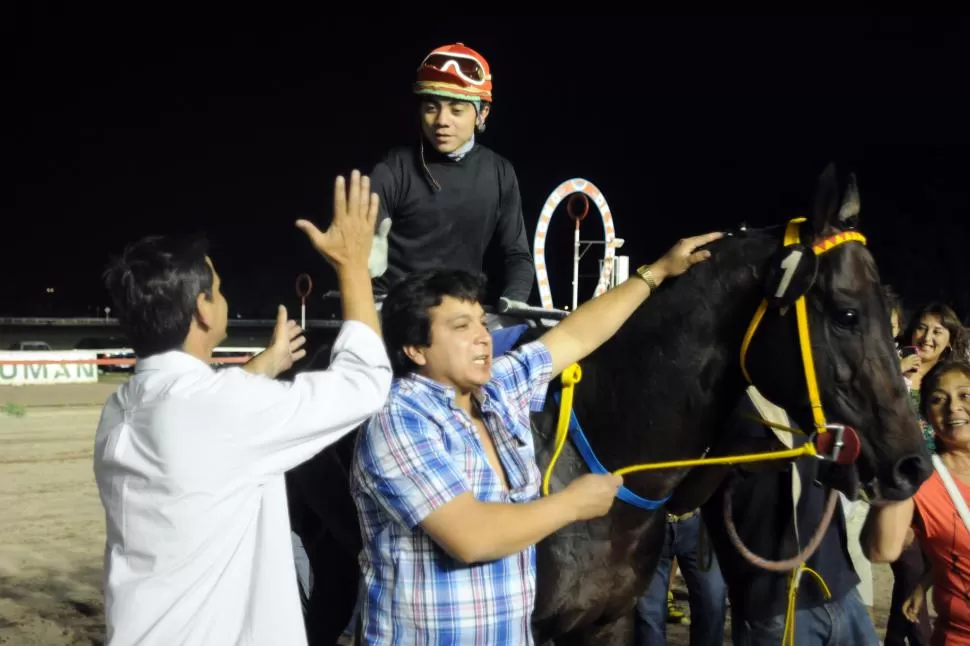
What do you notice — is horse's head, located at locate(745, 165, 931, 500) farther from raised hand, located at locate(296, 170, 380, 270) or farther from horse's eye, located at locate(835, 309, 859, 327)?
raised hand, located at locate(296, 170, 380, 270)

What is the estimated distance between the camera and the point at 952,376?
306 centimetres

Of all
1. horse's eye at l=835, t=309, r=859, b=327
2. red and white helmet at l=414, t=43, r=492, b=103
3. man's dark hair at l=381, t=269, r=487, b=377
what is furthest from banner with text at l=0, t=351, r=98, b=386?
horse's eye at l=835, t=309, r=859, b=327

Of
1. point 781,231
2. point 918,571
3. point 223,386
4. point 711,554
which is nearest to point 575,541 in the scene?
point 781,231

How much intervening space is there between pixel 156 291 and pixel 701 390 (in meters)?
1.67

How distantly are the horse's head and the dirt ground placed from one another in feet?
10.1

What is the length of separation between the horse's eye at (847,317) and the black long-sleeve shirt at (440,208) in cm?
135

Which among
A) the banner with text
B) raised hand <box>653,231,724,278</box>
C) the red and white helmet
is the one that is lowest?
the banner with text

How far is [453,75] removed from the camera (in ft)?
11.4

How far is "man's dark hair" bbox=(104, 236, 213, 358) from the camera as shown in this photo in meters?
1.95

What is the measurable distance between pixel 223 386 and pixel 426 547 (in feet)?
1.97

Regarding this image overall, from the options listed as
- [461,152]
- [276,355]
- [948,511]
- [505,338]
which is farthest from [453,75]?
[948,511]

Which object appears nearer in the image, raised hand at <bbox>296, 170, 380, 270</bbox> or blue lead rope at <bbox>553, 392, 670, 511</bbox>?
raised hand at <bbox>296, 170, 380, 270</bbox>

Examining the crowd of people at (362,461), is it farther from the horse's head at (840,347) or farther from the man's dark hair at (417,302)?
the horse's head at (840,347)

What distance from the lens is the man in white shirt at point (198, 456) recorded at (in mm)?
1868
